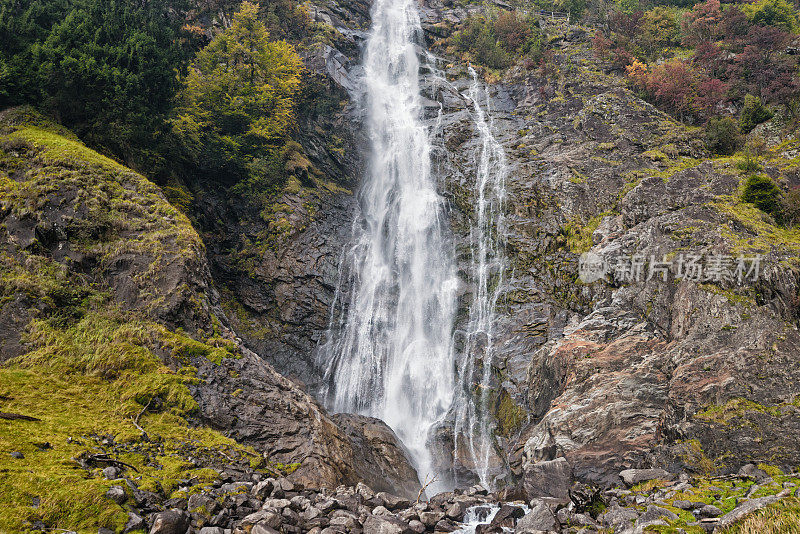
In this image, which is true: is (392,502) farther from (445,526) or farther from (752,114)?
(752,114)

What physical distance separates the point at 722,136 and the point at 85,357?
86.6 ft

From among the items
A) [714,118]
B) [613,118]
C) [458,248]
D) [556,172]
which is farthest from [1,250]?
[714,118]

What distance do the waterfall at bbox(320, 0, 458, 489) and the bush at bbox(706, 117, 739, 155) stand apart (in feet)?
44.8

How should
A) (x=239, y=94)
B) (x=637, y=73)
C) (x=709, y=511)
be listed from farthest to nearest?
1. (x=637, y=73)
2. (x=239, y=94)
3. (x=709, y=511)

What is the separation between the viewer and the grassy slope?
5977 millimetres

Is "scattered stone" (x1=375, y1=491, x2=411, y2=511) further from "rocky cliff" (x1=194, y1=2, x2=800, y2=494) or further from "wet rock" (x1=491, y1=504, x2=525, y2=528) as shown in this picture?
"rocky cliff" (x1=194, y1=2, x2=800, y2=494)

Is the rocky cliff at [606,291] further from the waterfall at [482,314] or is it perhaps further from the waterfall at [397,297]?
the waterfall at [397,297]

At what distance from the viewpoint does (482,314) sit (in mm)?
19344

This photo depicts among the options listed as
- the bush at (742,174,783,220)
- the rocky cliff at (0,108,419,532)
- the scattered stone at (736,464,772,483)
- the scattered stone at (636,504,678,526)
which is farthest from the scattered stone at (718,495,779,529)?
the bush at (742,174,783,220)

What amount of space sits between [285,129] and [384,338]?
Result: 13767mm

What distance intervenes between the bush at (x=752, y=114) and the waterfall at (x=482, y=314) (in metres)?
11.3

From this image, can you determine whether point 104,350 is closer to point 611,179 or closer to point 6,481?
point 6,481

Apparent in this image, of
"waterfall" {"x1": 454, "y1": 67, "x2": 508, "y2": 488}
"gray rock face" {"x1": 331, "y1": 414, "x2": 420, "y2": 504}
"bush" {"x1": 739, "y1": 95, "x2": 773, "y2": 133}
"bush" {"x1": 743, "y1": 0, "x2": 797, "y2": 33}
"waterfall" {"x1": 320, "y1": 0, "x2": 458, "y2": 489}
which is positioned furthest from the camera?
"bush" {"x1": 743, "y1": 0, "x2": 797, "y2": 33}

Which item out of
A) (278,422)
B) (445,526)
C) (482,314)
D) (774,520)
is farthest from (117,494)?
(482,314)
